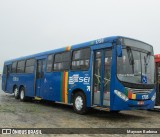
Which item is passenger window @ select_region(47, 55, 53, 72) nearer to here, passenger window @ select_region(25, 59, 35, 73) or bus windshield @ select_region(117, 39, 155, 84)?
passenger window @ select_region(25, 59, 35, 73)

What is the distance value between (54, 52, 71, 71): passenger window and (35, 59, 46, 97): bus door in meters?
1.53

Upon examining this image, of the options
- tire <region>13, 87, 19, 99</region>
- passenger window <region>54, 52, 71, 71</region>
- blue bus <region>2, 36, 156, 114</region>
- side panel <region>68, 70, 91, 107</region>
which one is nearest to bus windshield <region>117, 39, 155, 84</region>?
blue bus <region>2, 36, 156, 114</region>

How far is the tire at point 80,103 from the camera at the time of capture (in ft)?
40.0

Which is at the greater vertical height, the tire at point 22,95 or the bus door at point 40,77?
the bus door at point 40,77

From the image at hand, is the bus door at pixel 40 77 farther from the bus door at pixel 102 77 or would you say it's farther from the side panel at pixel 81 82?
the bus door at pixel 102 77

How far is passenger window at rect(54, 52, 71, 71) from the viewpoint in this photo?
45.2ft

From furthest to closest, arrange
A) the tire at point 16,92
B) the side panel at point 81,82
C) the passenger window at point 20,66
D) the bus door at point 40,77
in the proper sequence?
the tire at point 16,92 < the passenger window at point 20,66 < the bus door at point 40,77 < the side panel at point 81,82

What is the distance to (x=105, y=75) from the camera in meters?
11.3

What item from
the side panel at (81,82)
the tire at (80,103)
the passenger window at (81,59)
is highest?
the passenger window at (81,59)

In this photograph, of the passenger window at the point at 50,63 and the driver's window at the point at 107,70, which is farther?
the passenger window at the point at 50,63

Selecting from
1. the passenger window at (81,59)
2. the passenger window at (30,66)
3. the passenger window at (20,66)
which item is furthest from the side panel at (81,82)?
the passenger window at (20,66)

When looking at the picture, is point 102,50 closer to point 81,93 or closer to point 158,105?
point 81,93

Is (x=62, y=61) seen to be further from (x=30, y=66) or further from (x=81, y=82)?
(x=30, y=66)

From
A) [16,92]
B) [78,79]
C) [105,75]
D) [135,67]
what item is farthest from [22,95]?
[135,67]
